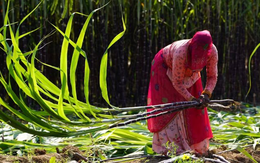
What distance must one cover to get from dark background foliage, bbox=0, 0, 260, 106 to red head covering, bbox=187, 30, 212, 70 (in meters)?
2.29

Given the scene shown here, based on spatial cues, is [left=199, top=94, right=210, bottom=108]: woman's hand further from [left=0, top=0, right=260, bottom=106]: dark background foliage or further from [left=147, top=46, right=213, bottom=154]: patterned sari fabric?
[left=0, top=0, right=260, bottom=106]: dark background foliage

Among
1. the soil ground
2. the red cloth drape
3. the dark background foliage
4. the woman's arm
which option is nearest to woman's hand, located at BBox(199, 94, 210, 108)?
the woman's arm

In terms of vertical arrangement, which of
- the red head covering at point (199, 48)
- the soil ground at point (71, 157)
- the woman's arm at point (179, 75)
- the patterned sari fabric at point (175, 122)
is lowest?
the soil ground at point (71, 157)

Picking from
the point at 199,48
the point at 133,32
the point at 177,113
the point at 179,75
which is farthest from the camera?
the point at 133,32

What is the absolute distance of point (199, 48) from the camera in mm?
2760

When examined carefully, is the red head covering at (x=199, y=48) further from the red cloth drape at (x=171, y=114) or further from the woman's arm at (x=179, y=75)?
the red cloth drape at (x=171, y=114)

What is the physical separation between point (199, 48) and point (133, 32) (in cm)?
285

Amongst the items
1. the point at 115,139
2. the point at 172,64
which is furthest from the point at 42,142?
the point at 172,64

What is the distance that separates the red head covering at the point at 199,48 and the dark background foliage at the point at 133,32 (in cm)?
229

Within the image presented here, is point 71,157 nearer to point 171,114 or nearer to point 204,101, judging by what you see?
point 171,114

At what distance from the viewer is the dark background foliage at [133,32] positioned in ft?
16.8

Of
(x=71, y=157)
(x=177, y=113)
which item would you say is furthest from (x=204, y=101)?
(x=71, y=157)

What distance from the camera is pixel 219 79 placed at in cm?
623

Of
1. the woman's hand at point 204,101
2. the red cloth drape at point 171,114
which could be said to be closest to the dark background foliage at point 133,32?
the red cloth drape at point 171,114
